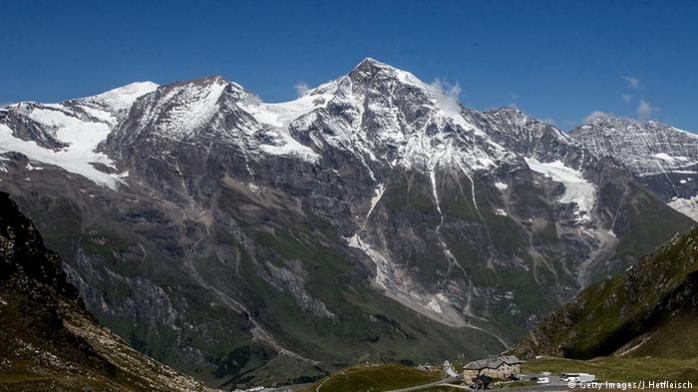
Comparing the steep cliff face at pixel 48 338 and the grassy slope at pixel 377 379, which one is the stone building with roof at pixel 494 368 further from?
the steep cliff face at pixel 48 338

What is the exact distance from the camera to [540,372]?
187m

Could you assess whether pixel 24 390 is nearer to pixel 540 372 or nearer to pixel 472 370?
pixel 472 370

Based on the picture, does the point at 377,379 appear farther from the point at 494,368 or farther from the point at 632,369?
the point at 632,369

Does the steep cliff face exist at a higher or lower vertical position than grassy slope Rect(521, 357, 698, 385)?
higher

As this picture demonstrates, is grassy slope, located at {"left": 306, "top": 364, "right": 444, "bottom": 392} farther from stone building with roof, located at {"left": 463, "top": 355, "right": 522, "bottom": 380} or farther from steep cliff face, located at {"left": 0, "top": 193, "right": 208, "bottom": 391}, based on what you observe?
steep cliff face, located at {"left": 0, "top": 193, "right": 208, "bottom": 391}

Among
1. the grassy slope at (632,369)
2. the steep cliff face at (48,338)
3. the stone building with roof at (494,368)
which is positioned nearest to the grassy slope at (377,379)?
the stone building with roof at (494,368)

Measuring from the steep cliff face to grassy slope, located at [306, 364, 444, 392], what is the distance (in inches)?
2335

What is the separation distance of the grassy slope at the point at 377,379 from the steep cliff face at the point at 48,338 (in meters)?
59.3

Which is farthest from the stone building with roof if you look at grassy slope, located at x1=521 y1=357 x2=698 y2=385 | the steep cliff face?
the steep cliff face

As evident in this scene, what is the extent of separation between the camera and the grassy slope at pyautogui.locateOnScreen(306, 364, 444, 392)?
18200 centimetres

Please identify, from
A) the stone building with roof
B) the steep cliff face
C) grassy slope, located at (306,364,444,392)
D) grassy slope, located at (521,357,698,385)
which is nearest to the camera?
the steep cliff face

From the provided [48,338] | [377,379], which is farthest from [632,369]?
[48,338]

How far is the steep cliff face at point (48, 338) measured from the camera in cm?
8638

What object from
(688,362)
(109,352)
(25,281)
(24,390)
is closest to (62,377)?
(24,390)
